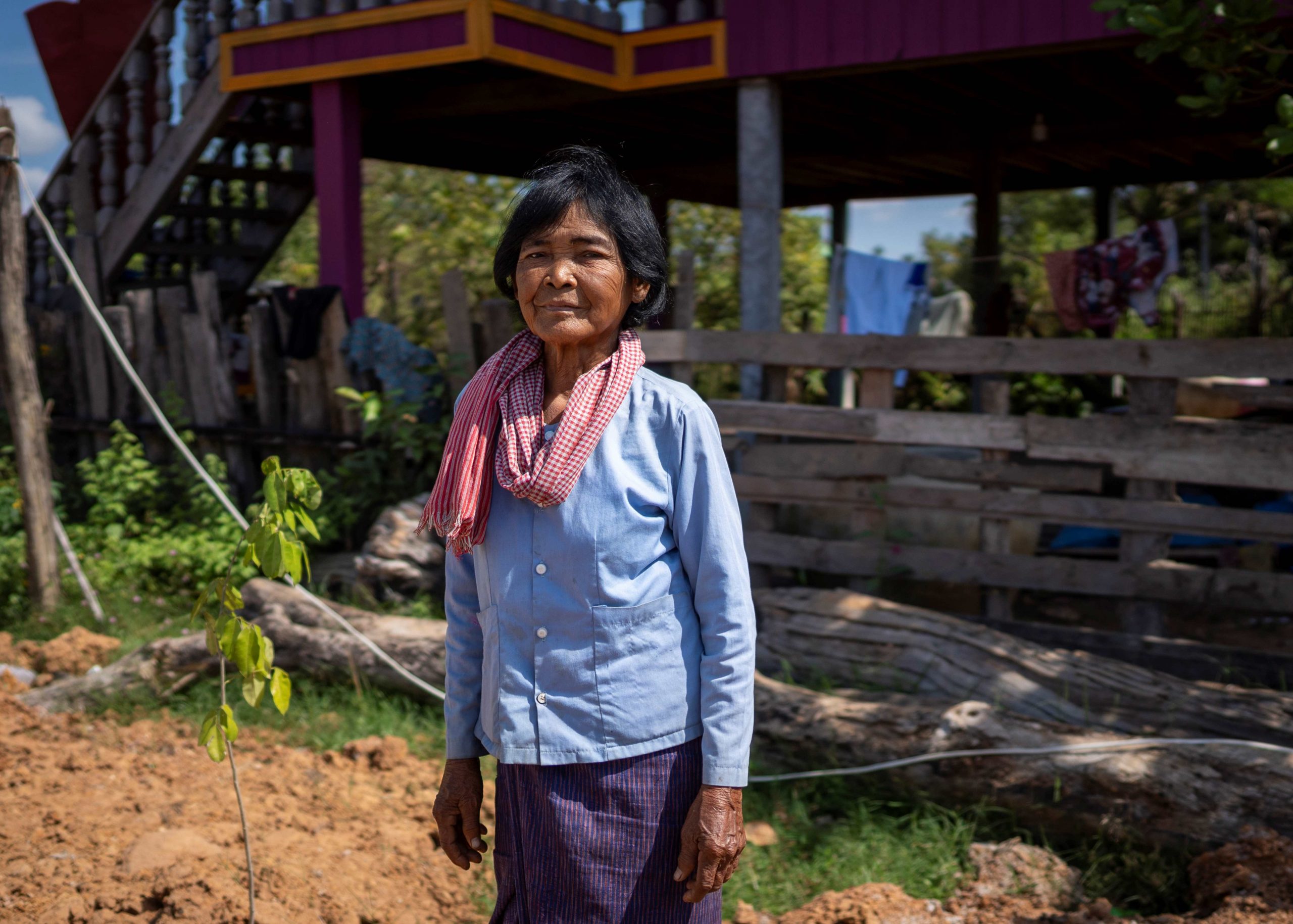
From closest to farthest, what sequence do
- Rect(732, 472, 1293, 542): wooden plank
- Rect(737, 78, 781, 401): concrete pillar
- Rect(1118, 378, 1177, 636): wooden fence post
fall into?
1. Rect(732, 472, 1293, 542): wooden plank
2. Rect(1118, 378, 1177, 636): wooden fence post
3. Rect(737, 78, 781, 401): concrete pillar

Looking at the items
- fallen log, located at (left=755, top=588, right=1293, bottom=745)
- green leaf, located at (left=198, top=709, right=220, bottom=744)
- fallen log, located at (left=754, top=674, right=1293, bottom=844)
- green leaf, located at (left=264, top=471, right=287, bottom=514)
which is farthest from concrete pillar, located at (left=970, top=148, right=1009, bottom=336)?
green leaf, located at (left=198, top=709, right=220, bottom=744)

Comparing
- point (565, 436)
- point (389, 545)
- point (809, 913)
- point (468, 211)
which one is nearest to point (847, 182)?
point (468, 211)

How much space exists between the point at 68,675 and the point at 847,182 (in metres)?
10.4

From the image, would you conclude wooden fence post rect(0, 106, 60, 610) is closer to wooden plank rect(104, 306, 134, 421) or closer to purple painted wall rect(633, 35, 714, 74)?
wooden plank rect(104, 306, 134, 421)

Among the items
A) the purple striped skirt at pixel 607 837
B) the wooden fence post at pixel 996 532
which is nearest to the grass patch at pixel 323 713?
the purple striped skirt at pixel 607 837

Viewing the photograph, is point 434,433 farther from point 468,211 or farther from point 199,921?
point 468,211

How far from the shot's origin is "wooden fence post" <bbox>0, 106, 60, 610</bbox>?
222 inches

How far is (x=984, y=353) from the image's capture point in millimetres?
5543

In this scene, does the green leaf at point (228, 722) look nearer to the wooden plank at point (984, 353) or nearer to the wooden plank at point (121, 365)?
the wooden plank at point (984, 353)

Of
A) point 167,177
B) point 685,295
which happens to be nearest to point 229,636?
point 685,295

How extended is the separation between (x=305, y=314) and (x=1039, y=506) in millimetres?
4449

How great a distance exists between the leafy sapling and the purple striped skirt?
82cm

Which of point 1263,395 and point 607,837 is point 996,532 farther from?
point 607,837

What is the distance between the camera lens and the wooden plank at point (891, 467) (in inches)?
226
